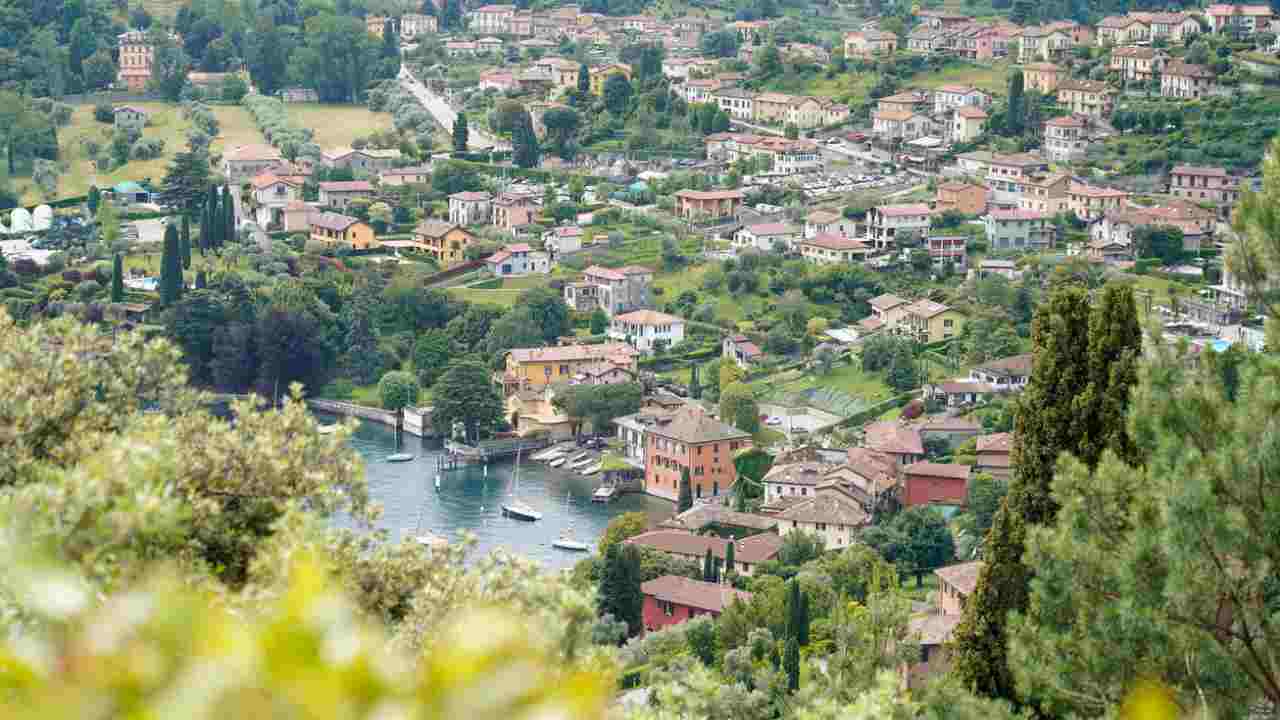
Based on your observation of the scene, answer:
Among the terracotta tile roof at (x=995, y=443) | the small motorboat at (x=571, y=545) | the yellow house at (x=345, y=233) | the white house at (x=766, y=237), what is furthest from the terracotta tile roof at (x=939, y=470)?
the yellow house at (x=345, y=233)

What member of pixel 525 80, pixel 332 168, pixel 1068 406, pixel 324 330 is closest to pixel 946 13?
pixel 525 80

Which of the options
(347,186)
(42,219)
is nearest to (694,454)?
(347,186)

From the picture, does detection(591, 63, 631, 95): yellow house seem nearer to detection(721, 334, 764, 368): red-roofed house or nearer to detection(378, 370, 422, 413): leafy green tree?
detection(721, 334, 764, 368): red-roofed house

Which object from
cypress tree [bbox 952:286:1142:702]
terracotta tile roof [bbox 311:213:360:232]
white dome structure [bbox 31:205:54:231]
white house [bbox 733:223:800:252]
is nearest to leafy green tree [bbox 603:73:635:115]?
terracotta tile roof [bbox 311:213:360:232]

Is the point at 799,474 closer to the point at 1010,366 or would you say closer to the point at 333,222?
the point at 1010,366

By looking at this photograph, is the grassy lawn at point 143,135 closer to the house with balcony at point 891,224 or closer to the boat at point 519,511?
the house with balcony at point 891,224
